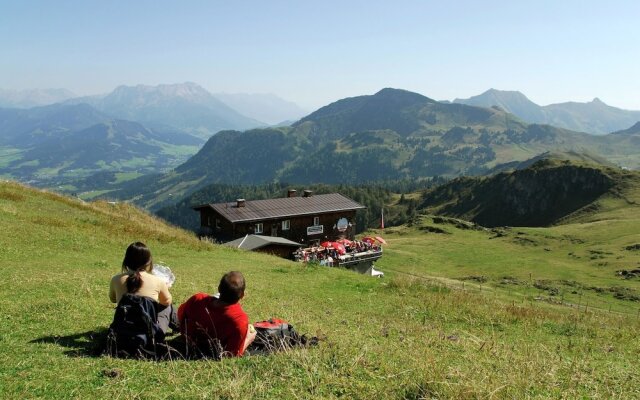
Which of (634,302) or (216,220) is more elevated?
(216,220)

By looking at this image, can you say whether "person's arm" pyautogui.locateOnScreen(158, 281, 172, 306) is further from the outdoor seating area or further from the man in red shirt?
the outdoor seating area

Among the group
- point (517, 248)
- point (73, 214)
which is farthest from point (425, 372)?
point (517, 248)

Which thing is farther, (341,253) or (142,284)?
(341,253)

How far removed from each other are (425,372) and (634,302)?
51.1 m

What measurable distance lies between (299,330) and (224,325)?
10.4ft

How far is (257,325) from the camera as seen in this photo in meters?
9.62

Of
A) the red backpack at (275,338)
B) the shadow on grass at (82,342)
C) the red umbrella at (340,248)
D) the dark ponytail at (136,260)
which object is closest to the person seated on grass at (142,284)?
the dark ponytail at (136,260)

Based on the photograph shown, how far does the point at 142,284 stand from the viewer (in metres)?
9.00

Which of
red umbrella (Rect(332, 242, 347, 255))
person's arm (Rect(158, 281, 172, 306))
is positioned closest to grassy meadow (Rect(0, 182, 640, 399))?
person's arm (Rect(158, 281, 172, 306))

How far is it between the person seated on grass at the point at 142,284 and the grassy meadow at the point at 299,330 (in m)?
1.15

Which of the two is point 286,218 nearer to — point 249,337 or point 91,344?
point 91,344

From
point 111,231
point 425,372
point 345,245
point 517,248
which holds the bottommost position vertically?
point 517,248

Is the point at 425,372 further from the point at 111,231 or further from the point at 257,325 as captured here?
the point at 111,231

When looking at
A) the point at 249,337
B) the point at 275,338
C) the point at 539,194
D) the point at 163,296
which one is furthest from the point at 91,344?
the point at 539,194
